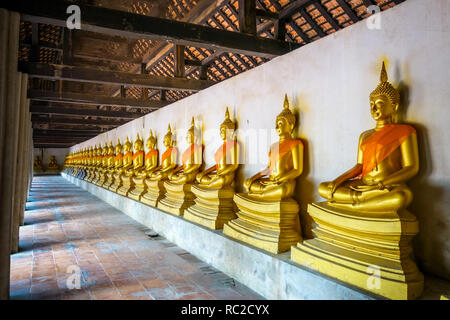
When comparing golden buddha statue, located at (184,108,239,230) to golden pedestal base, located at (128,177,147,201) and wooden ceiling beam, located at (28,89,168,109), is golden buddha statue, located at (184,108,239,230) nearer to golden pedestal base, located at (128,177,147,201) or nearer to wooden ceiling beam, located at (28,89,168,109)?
golden pedestal base, located at (128,177,147,201)

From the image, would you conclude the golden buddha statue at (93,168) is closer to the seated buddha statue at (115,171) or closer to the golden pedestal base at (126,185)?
the seated buddha statue at (115,171)

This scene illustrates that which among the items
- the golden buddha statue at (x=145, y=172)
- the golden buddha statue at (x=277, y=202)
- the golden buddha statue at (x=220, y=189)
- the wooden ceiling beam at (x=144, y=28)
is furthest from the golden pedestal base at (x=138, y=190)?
the golden buddha statue at (x=277, y=202)

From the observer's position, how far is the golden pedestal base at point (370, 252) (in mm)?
1902

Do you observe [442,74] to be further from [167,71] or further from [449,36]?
[167,71]

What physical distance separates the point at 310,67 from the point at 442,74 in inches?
47.2

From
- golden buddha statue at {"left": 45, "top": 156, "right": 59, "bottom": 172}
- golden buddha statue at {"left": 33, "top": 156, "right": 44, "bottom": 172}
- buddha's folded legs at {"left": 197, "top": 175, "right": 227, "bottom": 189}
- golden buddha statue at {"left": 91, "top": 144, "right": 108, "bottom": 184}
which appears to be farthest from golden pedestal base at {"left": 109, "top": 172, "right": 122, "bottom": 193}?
golden buddha statue at {"left": 45, "top": 156, "right": 59, "bottom": 172}

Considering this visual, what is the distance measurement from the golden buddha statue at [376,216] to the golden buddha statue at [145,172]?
4.50 metres

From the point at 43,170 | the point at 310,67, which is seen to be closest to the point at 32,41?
the point at 310,67

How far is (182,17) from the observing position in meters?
5.69

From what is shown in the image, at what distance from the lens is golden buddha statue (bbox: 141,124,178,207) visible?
5637 mm

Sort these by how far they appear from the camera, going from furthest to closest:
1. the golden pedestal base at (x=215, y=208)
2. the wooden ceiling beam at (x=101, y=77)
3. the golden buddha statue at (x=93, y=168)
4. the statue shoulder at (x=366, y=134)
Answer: the golden buddha statue at (x=93, y=168) → the wooden ceiling beam at (x=101, y=77) → the golden pedestal base at (x=215, y=208) → the statue shoulder at (x=366, y=134)

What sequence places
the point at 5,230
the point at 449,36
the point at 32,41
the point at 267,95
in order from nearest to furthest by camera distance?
the point at 449,36
the point at 5,230
the point at 267,95
the point at 32,41

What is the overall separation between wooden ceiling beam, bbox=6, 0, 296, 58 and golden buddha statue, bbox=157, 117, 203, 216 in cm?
148

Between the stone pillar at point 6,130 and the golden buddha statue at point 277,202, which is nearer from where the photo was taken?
the stone pillar at point 6,130
